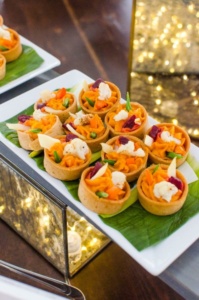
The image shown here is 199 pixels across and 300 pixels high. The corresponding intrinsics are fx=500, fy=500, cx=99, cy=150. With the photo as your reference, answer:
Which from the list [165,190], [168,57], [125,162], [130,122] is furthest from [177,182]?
[168,57]

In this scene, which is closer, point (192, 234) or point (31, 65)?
point (192, 234)

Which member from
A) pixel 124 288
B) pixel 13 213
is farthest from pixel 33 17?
pixel 124 288

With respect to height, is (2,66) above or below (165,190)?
above

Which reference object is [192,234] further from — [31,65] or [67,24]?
[67,24]

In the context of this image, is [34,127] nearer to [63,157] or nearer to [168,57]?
[63,157]

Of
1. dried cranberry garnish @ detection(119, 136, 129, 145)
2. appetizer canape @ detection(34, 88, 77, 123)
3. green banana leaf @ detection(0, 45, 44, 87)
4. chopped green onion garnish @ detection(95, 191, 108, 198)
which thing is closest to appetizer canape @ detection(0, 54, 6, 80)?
green banana leaf @ detection(0, 45, 44, 87)
